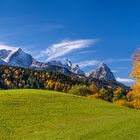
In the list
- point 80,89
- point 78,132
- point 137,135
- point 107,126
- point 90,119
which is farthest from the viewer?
point 80,89

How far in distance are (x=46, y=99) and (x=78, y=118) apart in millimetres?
16926

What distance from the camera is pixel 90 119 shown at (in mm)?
53656

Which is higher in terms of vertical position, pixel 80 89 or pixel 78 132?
pixel 80 89

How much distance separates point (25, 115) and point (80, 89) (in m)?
121

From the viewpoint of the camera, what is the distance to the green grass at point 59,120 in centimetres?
4084

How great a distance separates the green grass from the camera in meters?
40.8

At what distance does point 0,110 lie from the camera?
56.5 metres

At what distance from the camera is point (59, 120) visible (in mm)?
52656

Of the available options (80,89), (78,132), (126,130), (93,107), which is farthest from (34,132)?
(80,89)

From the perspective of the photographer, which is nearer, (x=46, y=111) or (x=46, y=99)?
(x=46, y=111)

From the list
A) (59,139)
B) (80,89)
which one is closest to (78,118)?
(59,139)

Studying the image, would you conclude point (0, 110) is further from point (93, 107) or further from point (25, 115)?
point (93, 107)

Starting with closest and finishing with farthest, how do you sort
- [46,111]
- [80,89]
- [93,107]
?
[46,111] → [93,107] → [80,89]

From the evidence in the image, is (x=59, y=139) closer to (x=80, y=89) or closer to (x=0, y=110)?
(x=0, y=110)
